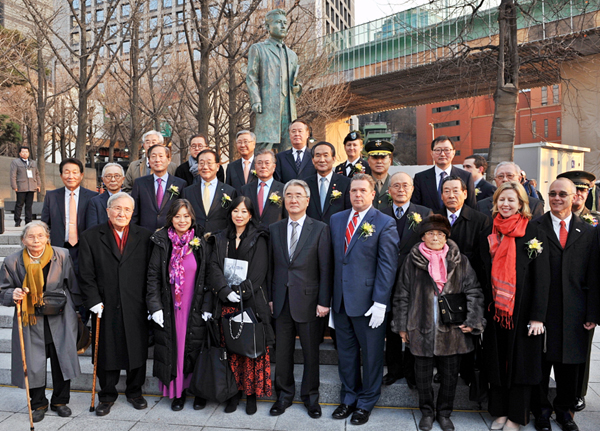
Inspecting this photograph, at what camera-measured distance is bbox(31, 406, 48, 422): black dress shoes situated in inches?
167

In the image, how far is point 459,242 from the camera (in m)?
4.46

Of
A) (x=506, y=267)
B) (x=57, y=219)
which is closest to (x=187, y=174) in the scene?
(x=57, y=219)

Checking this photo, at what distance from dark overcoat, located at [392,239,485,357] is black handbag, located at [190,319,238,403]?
1.63m

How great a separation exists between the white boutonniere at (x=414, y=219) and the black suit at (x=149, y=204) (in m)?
2.79

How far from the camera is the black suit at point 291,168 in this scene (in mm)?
5924

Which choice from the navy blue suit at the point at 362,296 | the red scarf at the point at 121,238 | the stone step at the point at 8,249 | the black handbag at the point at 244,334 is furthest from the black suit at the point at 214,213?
the stone step at the point at 8,249

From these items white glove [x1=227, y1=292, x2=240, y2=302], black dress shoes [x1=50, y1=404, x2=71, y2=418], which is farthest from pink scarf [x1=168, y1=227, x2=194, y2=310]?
black dress shoes [x1=50, y1=404, x2=71, y2=418]

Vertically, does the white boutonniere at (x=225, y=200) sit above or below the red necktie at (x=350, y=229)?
above

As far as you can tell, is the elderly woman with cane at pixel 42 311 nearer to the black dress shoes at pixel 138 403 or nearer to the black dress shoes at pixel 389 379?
the black dress shoes at pixel 138 403

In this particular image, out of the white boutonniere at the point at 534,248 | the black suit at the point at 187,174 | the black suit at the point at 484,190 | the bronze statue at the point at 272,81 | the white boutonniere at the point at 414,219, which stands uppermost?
the bronze statue at the point at 272,81

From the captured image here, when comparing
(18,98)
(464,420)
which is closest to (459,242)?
(464,420)

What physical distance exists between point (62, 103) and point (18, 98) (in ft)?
8.03

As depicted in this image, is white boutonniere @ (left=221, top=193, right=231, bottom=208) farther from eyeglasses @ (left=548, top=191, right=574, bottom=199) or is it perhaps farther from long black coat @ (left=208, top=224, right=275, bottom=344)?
eyeglasses @ (left=548, top=191, right=574, bottom=199)

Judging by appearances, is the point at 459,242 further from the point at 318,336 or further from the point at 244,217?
the point at 244,217
